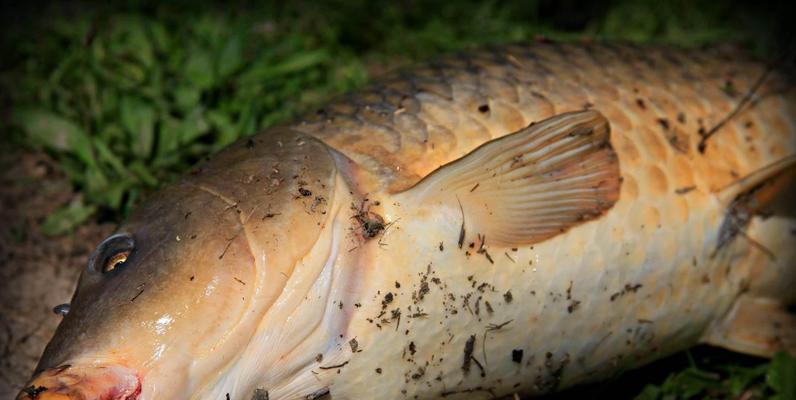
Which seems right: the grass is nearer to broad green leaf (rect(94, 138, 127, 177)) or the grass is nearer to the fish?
broad green leaf (rect(94, 138, 127, 177))

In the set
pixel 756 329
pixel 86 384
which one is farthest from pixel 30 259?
pixel 756 329

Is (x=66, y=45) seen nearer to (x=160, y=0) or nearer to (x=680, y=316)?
(x=160, y=0)

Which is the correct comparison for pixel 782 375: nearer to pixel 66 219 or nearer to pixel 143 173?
pixel 143 173

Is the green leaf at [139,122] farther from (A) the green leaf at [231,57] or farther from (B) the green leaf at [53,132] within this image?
(A) the green leaf at [231,57]

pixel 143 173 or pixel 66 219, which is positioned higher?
pixel 143 173

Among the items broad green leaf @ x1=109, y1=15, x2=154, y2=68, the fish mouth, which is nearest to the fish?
the fish mouth

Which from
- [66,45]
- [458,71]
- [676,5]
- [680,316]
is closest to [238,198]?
[458,71]
